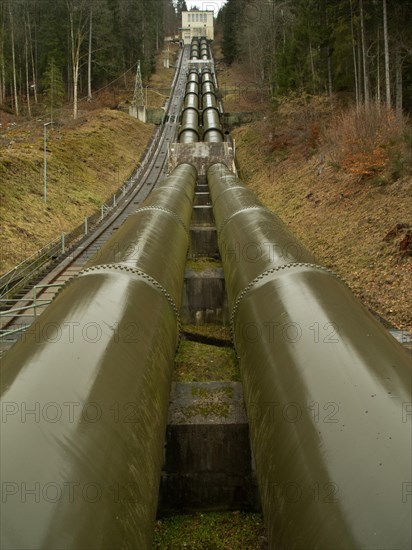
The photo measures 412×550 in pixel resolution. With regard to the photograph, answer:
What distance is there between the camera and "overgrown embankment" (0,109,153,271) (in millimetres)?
19969

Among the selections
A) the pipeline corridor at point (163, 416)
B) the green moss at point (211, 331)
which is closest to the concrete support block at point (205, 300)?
the green moss at point (211, 331)

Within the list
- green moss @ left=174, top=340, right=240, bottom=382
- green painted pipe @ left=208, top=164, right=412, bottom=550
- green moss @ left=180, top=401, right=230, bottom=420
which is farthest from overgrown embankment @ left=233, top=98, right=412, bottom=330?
green painted pipe @ left=208, top=164, right=412, bottom=550

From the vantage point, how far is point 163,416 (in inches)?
165

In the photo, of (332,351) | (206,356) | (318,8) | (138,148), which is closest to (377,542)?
(332,351)

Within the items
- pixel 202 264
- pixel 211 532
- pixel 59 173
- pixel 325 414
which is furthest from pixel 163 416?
pixel 59 173

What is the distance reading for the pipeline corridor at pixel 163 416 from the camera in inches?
88.7

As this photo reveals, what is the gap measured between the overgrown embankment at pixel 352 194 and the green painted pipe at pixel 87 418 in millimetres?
7506

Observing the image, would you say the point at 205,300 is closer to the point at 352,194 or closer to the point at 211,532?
the point at 211,532

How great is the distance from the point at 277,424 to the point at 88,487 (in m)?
1.39

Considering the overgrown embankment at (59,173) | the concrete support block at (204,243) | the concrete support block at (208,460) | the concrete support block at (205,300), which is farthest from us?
the overgrown embankment at (59,173)

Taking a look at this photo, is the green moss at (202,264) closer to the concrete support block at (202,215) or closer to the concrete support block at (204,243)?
the concrete support block at (204,243)

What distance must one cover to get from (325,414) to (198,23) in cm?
11075

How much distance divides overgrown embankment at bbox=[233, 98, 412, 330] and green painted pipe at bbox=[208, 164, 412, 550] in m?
6.48

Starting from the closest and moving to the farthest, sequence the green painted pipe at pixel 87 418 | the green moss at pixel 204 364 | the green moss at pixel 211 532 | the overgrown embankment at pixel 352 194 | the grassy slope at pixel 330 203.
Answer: the green painted pipe at pixel 87 418 → the green moss at pixel 211 532 → the green moss at pixel 204 364 → the grassy slope at pixel 330 203 → the overgrown embankment at pixel 352 194
